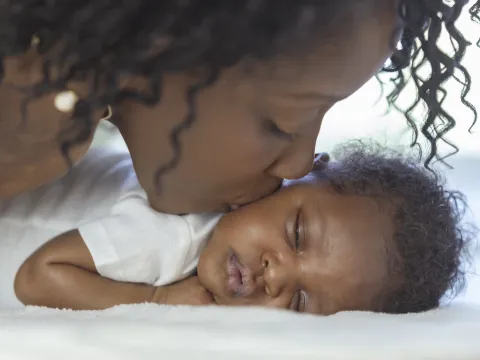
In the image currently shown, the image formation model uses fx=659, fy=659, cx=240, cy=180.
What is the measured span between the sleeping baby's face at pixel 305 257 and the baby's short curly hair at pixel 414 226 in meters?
0.02

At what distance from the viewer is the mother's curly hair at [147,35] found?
0.64m

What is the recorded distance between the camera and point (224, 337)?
652 mm

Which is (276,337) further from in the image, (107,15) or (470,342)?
(107,15)

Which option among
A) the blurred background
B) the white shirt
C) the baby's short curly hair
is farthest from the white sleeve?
the blurred background

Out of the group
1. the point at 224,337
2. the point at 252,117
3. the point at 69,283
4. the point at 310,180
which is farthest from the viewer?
the point at 310,180

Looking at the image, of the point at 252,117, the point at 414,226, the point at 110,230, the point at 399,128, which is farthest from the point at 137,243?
the point at 399,128

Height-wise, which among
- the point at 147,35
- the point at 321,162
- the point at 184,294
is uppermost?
the point at 147,35

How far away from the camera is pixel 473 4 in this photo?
0.91 m

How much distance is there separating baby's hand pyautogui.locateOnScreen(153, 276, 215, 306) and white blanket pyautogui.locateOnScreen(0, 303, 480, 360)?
6.3 inches

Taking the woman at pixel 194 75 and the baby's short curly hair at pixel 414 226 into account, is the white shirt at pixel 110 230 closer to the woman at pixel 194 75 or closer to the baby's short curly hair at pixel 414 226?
the woman at pixel 194 75

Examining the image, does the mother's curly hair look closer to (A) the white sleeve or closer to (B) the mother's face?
(B) the mother's face

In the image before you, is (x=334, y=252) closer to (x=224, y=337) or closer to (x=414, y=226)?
(x=414, y=226)

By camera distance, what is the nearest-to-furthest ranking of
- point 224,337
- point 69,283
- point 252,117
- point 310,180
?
point 224,337, point 252,117, point 69,283, point 310,180

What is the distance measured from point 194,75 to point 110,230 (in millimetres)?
299
